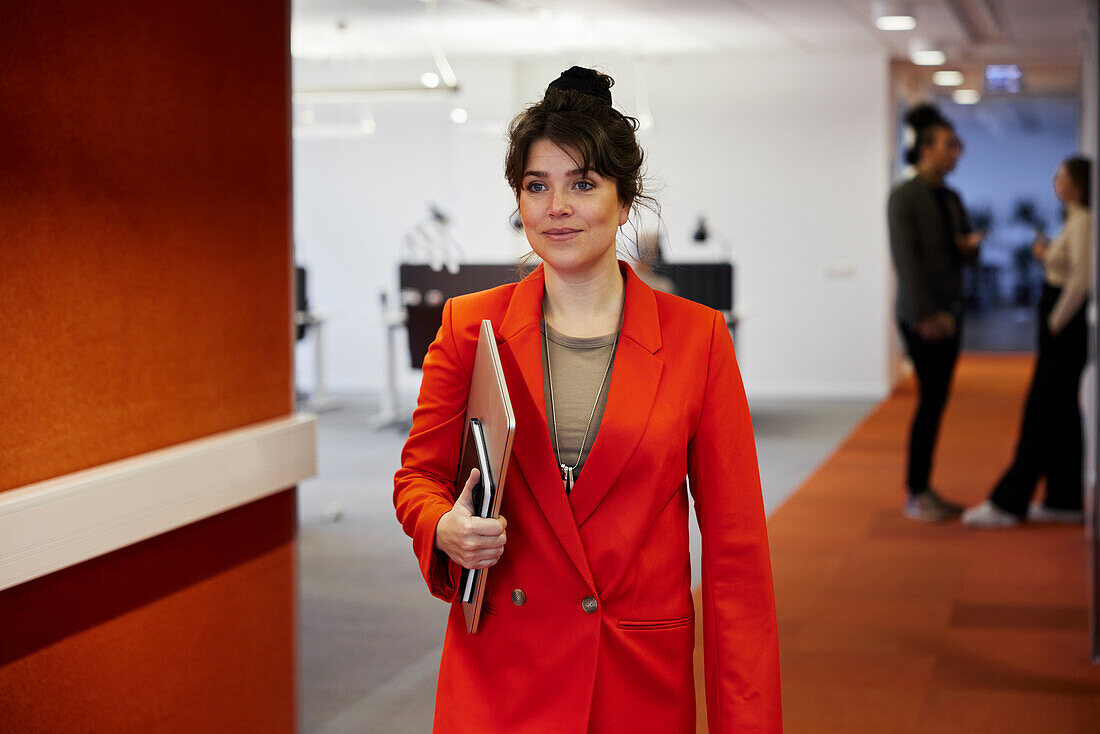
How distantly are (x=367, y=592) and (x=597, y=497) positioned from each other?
3481 mm

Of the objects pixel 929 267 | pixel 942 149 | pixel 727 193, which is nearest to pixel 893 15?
pixel 727 193

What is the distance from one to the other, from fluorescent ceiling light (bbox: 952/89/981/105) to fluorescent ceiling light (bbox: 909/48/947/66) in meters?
2.14

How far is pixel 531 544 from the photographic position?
158cm

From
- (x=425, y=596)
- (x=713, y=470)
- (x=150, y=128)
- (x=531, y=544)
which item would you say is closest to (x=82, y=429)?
(x=150, y=128)

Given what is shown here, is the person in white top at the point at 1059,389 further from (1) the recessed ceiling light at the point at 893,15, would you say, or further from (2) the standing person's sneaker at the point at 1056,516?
(1) the recessed ceiling light at the point at 893,15

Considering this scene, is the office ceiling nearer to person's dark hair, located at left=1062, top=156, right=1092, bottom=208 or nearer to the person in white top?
person's dark hair, located at left=1062, top=156, right=1092, bottom=208

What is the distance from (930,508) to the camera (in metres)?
6.01

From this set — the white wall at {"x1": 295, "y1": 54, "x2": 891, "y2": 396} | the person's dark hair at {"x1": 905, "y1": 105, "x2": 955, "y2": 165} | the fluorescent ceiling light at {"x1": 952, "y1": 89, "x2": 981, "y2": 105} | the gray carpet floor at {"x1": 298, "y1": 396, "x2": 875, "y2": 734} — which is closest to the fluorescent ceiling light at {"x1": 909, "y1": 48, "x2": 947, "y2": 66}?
the white wall at {"x1": 295, "y1": 54, "x2": 891, "y2": 396}

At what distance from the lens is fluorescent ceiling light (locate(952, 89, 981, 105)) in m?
13.8

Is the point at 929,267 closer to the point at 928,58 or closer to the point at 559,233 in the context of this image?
the point at 559,233

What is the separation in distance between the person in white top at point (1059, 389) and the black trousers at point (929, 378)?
393mm

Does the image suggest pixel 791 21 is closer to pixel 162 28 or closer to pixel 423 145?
pixel 423 145

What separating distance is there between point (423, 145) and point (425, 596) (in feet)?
25.0

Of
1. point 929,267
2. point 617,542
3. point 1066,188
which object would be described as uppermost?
point 1066,188
